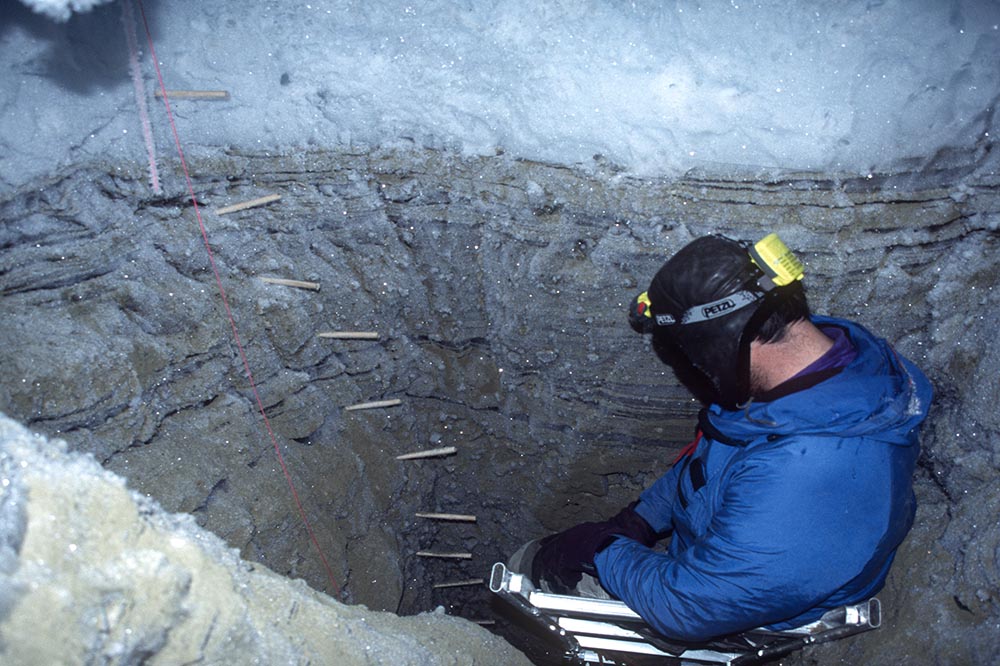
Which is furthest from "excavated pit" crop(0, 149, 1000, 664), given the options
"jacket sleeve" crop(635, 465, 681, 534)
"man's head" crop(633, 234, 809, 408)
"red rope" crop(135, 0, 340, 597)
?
"man's head" crop(633, 234, 809, 408)

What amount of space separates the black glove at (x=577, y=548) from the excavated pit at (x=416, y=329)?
0.48 m

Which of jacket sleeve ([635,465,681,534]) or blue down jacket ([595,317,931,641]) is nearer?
blue down jacket ([595,317,931,641])

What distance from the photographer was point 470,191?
337 centimetres

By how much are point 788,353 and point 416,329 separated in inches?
75.2

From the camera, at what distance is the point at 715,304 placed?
9.36 ft

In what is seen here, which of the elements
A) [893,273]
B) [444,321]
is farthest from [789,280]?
[444,321]

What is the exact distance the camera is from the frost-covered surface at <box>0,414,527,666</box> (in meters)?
1.48

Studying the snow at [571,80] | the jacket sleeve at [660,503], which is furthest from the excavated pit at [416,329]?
the jacket sleeve at [660,503]

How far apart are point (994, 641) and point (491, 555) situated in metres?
2.94

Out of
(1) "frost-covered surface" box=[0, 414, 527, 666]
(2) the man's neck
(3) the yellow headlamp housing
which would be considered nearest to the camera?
(1) "frost-covered surface" box=[0, 414, 527, 666]

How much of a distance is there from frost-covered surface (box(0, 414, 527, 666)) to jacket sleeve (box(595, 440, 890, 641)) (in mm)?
1564

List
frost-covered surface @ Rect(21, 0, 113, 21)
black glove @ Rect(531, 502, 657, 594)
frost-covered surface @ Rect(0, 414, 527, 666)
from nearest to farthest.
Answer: frost-covered surface @ Rect(0, 414, 527, 666), frost-covered surface @ Rect(21, 0, 113, 21), black glove @ Rect(531, 502, 657, 594)

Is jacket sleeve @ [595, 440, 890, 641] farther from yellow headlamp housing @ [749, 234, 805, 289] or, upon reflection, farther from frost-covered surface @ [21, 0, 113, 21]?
frost-covered surface @ [21, 0, 113, 21]

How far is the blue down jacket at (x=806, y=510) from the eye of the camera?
268 centimetres
